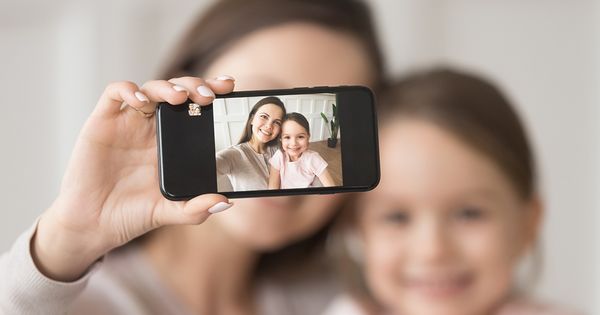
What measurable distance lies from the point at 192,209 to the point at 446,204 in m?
0.54

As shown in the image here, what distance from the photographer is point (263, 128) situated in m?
0.60

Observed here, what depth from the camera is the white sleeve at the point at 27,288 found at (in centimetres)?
64

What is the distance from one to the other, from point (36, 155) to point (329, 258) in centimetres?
59

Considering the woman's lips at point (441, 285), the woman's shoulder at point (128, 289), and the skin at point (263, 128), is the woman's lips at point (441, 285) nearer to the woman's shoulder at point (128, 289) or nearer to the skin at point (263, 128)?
the woman's shoulder at point (128, 289)

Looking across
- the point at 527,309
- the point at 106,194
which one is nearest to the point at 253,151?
the point at 106,194

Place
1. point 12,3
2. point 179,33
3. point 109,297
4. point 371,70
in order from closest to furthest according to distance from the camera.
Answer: point 109,297 → point 371,70 → point 12,3 → point 179,33

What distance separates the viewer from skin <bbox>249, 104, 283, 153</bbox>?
601mm

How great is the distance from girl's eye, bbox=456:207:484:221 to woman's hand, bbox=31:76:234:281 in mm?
537

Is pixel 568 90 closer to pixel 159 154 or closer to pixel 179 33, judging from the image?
pixel 179 33

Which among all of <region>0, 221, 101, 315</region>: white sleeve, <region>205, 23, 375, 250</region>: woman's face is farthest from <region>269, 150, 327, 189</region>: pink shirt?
<region>205, 23, 375, 250</region>: woman's face

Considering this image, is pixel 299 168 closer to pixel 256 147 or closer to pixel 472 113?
pixel 256 147

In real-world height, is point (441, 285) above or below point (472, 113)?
below

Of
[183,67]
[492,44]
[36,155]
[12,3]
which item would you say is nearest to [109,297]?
[183,67]

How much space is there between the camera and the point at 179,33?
56.7 inches
